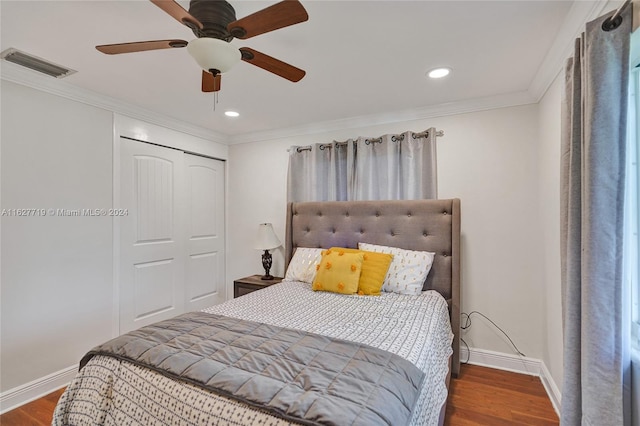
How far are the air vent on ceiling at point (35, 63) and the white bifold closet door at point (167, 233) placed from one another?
0.72 m

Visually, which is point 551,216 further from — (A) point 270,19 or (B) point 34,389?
(B) point 34,389

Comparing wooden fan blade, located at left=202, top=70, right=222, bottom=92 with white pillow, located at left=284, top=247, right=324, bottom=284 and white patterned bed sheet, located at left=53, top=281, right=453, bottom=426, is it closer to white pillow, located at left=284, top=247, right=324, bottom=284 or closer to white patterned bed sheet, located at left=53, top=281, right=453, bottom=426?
white patterned bed sheet, located at left=53, top=281, right=453, bottom=426

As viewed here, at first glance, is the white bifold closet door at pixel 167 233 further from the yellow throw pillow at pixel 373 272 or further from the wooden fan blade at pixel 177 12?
the yellow throw pillow at pixel 373 272

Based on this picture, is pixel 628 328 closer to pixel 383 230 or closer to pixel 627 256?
pixel 627 256

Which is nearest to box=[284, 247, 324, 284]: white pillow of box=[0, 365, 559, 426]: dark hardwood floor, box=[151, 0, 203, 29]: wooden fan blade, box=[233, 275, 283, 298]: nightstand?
box=[233, 275, 283, 298]: nightstand

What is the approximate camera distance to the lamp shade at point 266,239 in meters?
3.21

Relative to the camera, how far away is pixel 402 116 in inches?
111

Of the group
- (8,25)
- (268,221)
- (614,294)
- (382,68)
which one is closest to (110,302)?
(268,221)

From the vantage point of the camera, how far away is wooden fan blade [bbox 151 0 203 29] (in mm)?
1044

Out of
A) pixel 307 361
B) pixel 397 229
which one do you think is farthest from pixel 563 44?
pixel 307 361

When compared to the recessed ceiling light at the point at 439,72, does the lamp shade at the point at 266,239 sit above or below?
below

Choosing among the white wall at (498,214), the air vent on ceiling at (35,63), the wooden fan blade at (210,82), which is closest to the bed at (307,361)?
the white wall at (498,214)

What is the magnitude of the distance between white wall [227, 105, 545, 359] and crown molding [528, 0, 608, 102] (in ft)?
0.97

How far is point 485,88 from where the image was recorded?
91.4 inches
